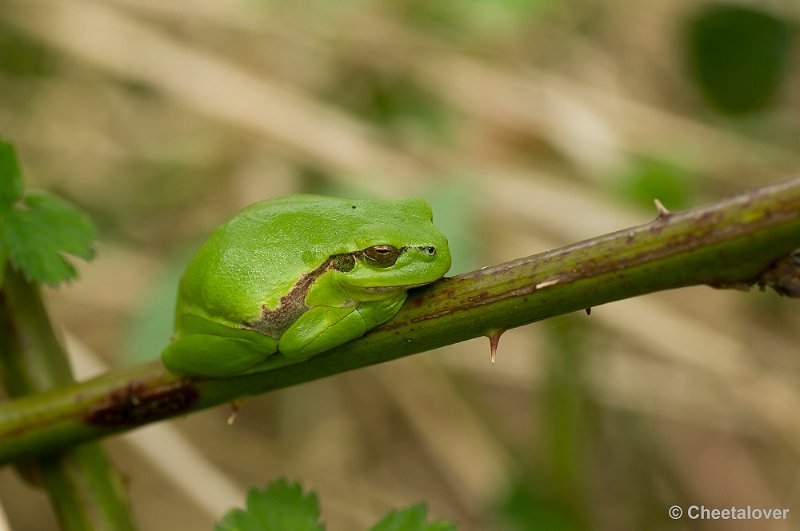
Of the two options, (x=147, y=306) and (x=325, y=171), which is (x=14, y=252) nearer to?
(x=147, y=306)

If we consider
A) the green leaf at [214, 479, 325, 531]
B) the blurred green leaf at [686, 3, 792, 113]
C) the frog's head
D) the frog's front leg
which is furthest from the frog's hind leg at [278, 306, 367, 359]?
the blurred green leaf at [686, 3, 792, 113]

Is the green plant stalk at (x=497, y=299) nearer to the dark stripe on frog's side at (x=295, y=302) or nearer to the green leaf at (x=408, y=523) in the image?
the dark stripe on frog's side at (x=295, y=302)

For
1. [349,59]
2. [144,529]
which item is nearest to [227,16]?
[349,59]

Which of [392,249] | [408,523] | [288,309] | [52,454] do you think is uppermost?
[392,249]

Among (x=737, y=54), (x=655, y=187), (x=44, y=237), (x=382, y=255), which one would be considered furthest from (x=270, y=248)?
(x=737, y=54)

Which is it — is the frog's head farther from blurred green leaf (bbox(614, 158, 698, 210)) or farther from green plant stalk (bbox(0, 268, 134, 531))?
blurred green leaf (bbox(614, 158, 698, 210))

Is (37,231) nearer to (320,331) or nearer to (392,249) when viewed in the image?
(320,331)
